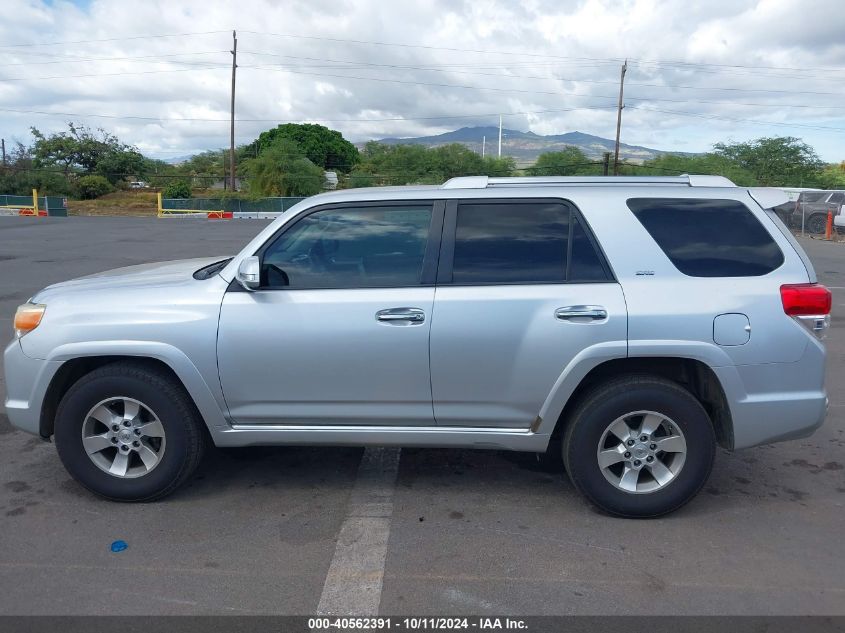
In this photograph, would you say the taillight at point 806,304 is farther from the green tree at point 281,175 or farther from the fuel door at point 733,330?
the green tree at point 281,175

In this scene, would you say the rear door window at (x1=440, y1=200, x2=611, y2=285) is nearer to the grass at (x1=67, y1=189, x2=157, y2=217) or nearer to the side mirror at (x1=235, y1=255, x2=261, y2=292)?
the side mirror at (x1=235, y1=255, x2=261, y2=292)

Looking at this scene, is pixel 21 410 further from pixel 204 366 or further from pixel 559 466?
pixel 559 466

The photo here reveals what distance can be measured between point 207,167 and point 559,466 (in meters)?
82.6

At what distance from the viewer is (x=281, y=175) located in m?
58.0

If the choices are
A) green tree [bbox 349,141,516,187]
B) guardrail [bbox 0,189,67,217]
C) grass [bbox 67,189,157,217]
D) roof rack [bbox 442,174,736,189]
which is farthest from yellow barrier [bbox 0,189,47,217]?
roof rack [bbox 442,174,736,189]

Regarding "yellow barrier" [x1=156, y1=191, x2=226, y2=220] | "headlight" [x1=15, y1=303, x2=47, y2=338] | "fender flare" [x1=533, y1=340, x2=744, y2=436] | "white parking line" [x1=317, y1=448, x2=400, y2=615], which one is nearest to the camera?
"white parking line" [x1=317, y1=448, x2=400, y2=615]

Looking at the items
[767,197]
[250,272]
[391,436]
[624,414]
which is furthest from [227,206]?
[624,414]

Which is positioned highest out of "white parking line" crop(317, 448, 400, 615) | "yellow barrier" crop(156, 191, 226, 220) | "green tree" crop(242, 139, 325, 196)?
"green tree" crop(242, 139, 325, 196)

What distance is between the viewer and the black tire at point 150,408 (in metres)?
4.36

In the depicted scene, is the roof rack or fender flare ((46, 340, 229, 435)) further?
the roof rack

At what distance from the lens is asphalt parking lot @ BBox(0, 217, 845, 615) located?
349 centimetres

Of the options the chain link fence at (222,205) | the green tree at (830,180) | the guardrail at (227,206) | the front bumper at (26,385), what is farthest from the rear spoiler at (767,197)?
the green tree at (830,180)

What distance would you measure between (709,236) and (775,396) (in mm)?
944

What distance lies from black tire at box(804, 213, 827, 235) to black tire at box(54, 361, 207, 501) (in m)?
29.5
